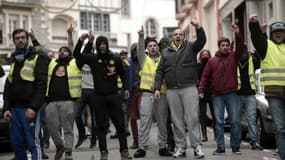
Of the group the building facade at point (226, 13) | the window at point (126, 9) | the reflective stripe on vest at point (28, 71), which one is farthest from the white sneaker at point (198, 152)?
the window at point (126, 9)

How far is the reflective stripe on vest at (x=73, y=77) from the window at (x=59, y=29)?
41.0 m

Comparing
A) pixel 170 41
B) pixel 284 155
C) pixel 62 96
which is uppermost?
pixel 170 41

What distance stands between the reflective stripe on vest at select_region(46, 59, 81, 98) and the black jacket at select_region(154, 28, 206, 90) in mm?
1429

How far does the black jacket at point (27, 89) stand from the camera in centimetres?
821

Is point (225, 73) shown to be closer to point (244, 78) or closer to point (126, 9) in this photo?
point (244, 78)

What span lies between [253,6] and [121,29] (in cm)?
3440

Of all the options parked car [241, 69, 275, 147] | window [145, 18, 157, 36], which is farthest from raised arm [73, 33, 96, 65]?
window [145, 18, 157, 36]

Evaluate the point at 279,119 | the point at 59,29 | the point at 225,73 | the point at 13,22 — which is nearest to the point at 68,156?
the point at 225,73

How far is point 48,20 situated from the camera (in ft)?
171

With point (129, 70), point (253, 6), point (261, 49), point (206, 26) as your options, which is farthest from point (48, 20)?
point (261, 49)

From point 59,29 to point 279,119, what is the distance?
45665 mm

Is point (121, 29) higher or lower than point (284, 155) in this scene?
higher

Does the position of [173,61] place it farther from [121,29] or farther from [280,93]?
[121,29]

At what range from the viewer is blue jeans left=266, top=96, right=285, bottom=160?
8367mm
